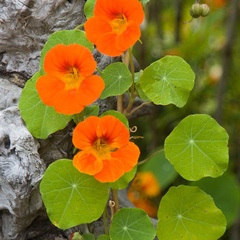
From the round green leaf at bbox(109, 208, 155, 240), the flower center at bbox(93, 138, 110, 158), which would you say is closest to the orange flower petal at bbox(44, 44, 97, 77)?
the flower center at bbox(93, 138, 110, 158)

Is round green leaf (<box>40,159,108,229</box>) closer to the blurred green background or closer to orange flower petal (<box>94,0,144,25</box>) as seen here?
orange flower petal (<box>94,0,144,25</box>)

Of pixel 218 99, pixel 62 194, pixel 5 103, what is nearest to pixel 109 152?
pixel 62 194

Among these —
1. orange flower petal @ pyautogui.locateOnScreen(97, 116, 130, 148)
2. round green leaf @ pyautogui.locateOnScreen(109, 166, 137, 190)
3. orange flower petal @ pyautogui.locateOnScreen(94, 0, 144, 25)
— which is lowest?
round green leaf @ pyautogui.locateOnScreen(109, 166, 137, 190)

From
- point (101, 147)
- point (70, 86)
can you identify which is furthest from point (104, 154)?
point (70, 86)

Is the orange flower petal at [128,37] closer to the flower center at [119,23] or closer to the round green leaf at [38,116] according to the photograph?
the flower center at [119,23]

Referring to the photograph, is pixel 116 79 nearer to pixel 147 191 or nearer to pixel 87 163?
pixel 87 163

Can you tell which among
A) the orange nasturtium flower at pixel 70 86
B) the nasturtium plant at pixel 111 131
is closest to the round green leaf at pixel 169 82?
the nasturtium plant at pixel 111 131
